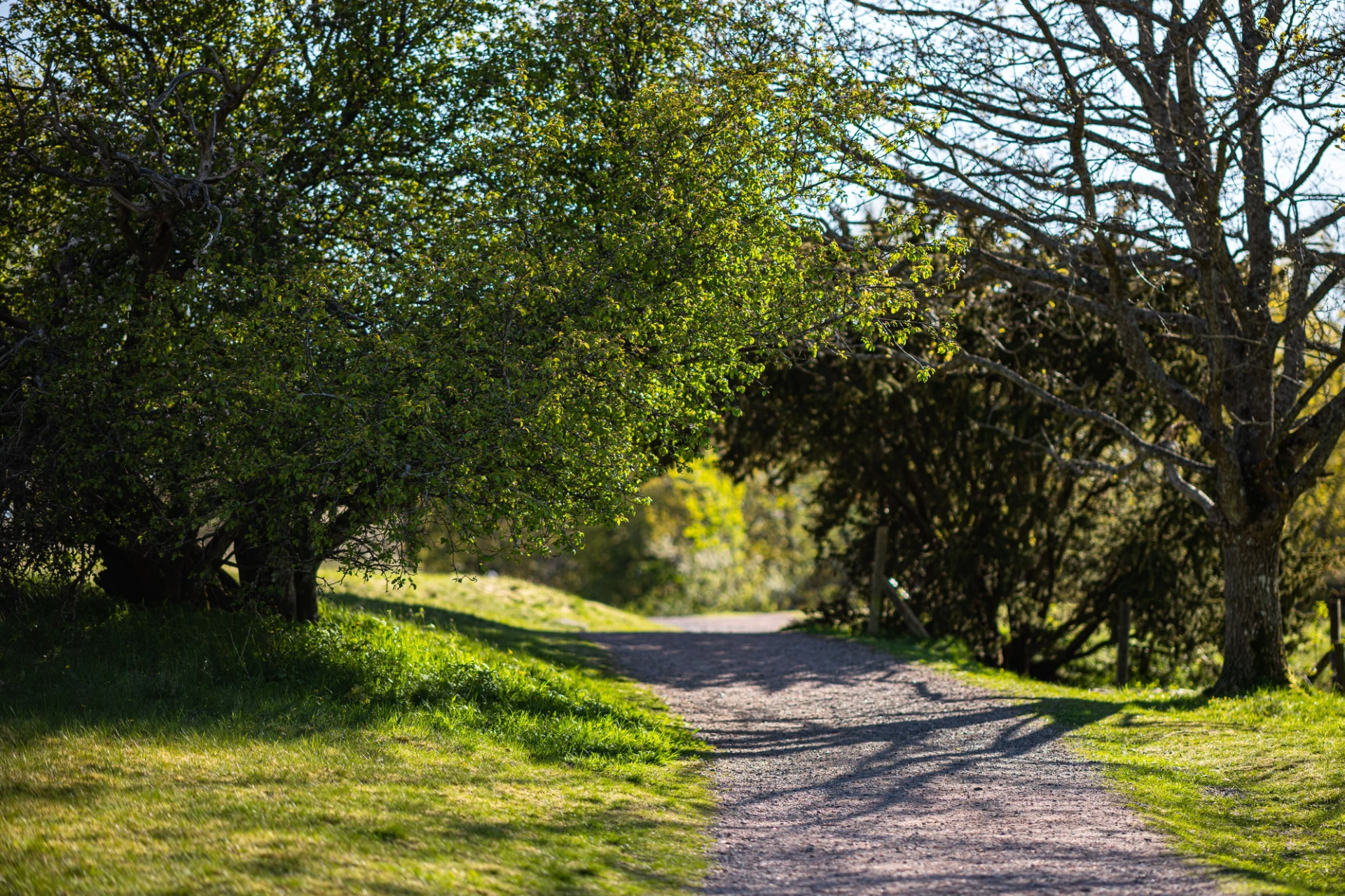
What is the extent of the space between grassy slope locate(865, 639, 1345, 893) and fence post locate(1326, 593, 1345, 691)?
5.63 feet

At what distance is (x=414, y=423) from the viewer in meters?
8.40

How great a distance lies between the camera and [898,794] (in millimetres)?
8203

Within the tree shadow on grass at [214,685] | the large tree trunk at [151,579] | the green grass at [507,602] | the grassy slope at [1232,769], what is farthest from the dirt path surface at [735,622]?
the tree shadow on grass at [214,685]

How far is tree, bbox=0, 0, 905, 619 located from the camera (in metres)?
8.60

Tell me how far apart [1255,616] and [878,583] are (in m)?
6.12

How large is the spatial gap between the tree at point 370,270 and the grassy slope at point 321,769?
952mm

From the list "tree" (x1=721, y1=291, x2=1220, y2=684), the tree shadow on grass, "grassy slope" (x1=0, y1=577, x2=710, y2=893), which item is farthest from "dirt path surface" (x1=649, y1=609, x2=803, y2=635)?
the tree shadow on grass

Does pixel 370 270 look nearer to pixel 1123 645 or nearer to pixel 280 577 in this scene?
pixel 280 577

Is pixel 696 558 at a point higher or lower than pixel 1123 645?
higher

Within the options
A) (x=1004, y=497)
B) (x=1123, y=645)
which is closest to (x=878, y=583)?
(x=1004, y=497)

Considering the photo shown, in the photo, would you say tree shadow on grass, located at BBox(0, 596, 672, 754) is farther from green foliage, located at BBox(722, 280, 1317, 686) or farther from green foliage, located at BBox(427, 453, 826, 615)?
green foliage, located at BBox(427, 453, 826, 615)

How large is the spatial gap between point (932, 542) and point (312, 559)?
41.6 ft

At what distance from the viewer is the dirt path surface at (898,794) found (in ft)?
20.2

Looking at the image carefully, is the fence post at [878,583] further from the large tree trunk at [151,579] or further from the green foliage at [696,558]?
the green foliage at [696,558]
